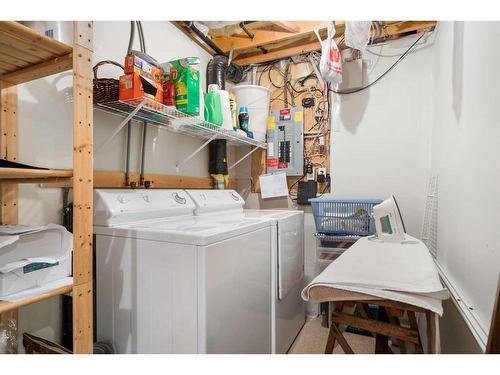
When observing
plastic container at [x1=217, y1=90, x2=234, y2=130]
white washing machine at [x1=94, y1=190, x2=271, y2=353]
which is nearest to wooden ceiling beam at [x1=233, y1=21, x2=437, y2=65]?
plastic container at [x1=217, y1=90, x2=234, y2=130]

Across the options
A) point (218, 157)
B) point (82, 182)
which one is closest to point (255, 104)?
A: point (218, 157)

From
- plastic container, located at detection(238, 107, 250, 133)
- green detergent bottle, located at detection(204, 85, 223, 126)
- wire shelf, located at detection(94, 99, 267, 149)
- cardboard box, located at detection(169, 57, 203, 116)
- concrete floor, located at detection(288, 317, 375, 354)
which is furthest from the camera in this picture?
plastic container, located at detection(238, 107, 250, 133)

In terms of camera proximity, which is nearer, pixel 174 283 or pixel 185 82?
pixel 174 283

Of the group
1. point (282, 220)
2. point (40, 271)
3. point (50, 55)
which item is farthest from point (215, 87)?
point (40, 271)

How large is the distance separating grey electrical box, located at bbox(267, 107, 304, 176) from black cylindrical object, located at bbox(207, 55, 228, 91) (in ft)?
2.12

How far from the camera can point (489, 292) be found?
1039 millimetres

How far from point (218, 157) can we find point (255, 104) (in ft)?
2.34

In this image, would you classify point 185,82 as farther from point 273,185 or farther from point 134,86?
point 273,185

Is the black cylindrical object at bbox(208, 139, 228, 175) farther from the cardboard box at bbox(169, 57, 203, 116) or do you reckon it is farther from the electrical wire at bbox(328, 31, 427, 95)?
the electrical wire at bbox(328, 31, 427, 95)

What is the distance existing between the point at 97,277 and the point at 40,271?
1.42ft

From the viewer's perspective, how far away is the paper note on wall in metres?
2.93

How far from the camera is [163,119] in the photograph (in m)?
1.94
